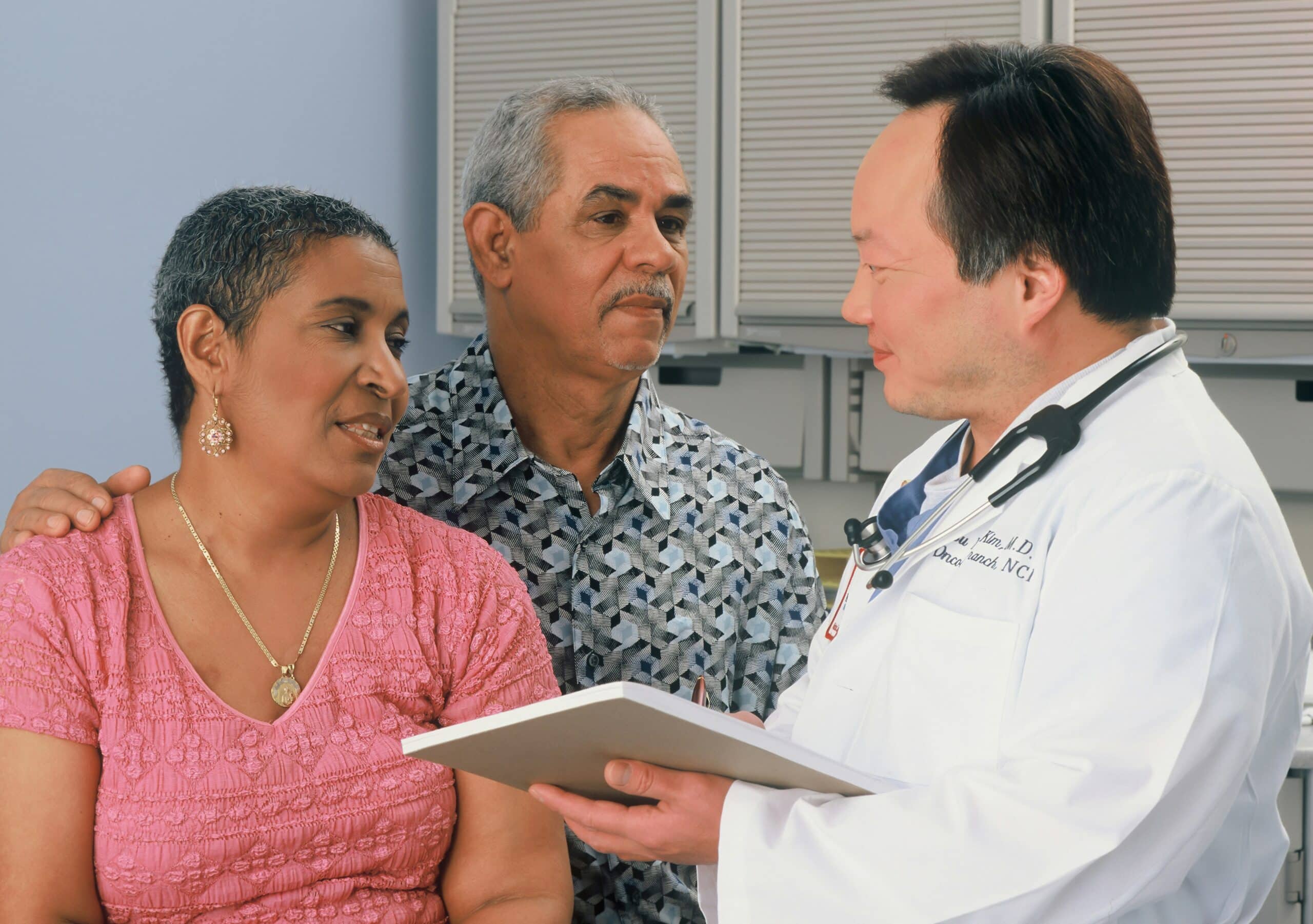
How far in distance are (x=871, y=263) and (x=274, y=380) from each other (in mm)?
605

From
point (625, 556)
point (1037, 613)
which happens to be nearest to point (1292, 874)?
point (625, 556)

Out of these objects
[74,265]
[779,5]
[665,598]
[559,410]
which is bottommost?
[665,598]

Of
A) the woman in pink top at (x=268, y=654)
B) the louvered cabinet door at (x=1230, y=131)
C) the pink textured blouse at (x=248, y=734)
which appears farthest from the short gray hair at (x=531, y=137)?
the louvered cabinet door at (x=1230, y=131)

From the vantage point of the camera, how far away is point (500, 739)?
1.00 meters

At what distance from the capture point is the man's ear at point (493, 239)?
5.80 feet

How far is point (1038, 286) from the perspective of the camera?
110 cm

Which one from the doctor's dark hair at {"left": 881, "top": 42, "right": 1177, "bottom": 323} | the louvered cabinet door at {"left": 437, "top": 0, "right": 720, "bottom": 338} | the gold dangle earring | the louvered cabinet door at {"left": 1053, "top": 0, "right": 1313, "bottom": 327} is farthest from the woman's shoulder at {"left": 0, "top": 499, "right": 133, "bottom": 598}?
the louvered cabinet door at {"left": 1053, "top": 0, "right": 1313, "bottom": 327}

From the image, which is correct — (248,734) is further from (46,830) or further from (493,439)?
(493,439)

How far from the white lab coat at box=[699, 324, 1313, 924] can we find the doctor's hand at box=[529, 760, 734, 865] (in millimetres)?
30

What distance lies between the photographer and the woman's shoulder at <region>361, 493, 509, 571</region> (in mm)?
1413

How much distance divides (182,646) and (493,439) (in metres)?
0.55

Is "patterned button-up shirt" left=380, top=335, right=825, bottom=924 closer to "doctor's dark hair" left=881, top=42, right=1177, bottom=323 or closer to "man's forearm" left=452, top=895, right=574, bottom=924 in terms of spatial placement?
"man's forearm" left=452, top=895, right=574, bottom=924

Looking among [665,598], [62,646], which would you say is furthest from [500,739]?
[665,598]

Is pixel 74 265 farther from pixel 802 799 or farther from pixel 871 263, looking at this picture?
pixel 802 799
